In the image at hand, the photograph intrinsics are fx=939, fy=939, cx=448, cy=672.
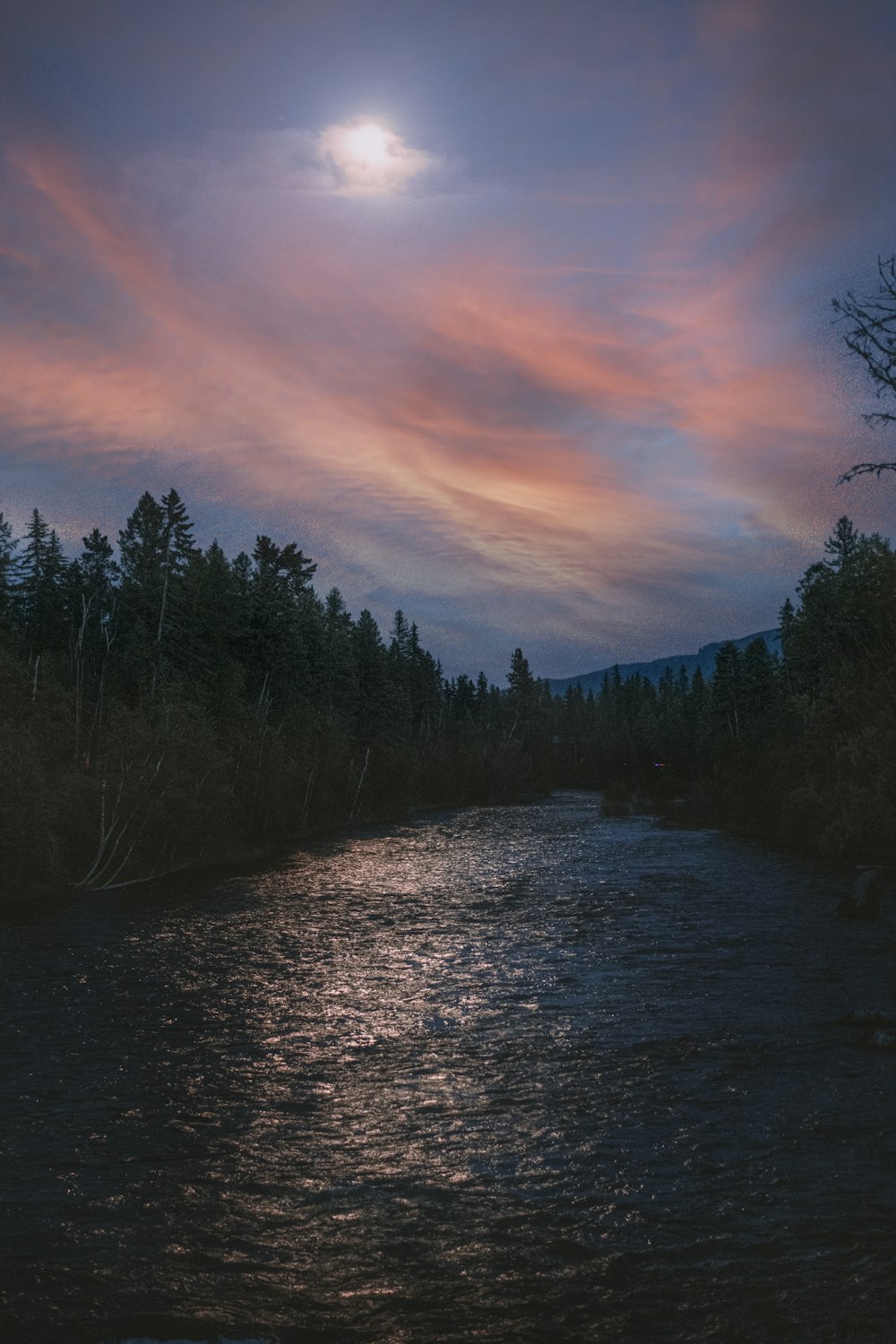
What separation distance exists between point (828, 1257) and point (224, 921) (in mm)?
29591

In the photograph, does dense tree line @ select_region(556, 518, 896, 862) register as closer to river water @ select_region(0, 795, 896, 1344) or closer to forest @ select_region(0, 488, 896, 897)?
forest @ select_region(0, 488, 896, 897)

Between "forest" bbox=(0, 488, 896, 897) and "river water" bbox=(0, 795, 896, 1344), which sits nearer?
"river water" bbox=(0, 795, 896, 1344)

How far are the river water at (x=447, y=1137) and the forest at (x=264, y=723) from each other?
876cm

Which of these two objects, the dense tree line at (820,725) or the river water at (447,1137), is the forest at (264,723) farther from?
the river water at (447,1137)

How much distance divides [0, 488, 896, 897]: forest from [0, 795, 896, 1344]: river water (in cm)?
876

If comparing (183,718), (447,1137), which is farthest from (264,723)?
(447,1137)

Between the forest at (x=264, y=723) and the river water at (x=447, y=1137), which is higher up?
the forest at (x=264, y=723)

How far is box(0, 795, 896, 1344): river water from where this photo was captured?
38.9ft

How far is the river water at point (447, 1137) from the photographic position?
1184 centimetres

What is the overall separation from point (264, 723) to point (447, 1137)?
67060 millimetres

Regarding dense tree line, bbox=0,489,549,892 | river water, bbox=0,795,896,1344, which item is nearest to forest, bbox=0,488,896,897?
dense tree line, bbox=0,489,549,892

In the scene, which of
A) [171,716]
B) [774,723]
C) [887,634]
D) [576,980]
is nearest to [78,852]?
[171,716]

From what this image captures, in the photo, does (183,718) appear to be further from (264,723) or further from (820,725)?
(820,725)

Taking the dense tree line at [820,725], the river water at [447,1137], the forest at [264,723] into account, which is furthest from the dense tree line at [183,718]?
the dense tree line at [820,725]
